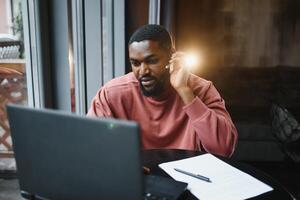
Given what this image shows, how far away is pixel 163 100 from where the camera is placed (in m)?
1.47

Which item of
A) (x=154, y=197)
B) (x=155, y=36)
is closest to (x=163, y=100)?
(x=155, y=36)

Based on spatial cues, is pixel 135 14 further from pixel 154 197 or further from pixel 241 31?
pixel 154 197

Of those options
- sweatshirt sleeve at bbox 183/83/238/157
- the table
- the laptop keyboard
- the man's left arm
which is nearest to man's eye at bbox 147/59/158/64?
the man's left arm

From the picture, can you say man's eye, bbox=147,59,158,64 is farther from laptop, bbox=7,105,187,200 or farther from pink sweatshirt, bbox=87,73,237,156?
laptop, bbox=7,105,187,200

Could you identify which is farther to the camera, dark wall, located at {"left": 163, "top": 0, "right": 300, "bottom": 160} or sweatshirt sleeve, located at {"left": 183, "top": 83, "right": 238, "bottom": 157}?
dark wall, located at {"left": 163, "top": 0, "right": 300, "bottom": 160}

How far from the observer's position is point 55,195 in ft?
2.27

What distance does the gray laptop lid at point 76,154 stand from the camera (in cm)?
58

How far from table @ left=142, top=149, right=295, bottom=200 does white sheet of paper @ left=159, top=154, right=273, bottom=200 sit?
0.02 m

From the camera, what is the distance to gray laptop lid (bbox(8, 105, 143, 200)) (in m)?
0.58

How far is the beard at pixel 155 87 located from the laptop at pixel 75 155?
77 cm

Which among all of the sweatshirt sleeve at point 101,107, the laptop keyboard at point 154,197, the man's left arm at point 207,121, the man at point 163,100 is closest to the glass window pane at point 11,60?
the sweatshirt sleeve at point 101,107

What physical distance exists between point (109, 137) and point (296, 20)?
297 centimetres

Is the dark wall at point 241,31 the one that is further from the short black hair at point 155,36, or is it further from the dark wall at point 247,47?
the short black hair at point 155,36

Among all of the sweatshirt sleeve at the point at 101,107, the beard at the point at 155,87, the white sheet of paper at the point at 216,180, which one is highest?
the beard at the point at 155,87
